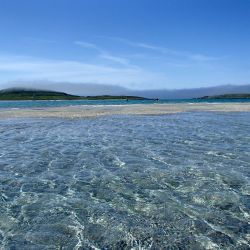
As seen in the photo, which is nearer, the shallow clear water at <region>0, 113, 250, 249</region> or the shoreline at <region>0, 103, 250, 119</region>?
the shallow clear water at <region>0, 113, 250, 249</region>

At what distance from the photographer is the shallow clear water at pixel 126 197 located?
32.6 ft

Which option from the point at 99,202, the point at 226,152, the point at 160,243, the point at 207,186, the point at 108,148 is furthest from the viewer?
the point at 108,148

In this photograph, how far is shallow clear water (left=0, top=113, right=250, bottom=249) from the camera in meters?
9.93

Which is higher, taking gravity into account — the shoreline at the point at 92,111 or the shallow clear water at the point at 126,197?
the shallow clear water at the point at 126,197

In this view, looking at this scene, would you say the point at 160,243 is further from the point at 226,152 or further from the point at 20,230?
the point at 226,152

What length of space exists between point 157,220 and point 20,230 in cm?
400

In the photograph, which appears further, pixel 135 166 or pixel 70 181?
pixel 135 166

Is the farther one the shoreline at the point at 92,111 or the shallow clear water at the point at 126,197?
the shoreline at the point at 92,111

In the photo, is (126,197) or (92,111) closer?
(126,197)

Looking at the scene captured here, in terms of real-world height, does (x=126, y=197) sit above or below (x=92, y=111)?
above

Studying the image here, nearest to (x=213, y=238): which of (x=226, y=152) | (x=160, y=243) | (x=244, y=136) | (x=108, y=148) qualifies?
(x=160, y=243)

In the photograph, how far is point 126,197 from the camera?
13.6 metres

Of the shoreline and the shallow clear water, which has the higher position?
the shallow clear water

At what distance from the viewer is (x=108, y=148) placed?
81.4 ft
